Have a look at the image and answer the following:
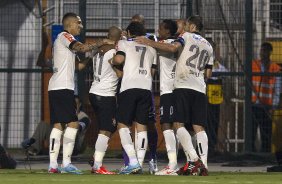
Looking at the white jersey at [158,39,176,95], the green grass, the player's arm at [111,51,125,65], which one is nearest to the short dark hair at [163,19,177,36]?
the white jersey at [158,39,176,95]

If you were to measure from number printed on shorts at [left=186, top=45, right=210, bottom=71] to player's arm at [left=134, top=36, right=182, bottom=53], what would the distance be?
22cm

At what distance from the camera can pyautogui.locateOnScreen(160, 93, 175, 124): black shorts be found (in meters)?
16.1

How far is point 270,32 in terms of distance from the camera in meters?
21.4

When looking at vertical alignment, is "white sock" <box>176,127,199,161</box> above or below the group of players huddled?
below

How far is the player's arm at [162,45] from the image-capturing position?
15.8m

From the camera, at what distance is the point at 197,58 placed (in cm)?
1598

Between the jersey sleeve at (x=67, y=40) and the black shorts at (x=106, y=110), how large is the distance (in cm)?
85

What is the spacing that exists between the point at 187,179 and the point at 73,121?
99.3 inches

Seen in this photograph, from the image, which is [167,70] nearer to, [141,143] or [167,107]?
[167,107]

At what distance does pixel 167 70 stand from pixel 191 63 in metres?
0.56

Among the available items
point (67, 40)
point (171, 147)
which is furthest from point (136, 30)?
point (171, 147)

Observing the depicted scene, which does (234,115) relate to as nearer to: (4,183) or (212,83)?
(212,83)

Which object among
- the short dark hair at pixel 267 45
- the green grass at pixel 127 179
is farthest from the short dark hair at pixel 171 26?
the short dark hair at pixel 267 45

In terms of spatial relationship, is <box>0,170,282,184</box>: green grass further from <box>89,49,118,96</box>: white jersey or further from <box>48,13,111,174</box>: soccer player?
<box>89,49,118,96</box>: white jersey
